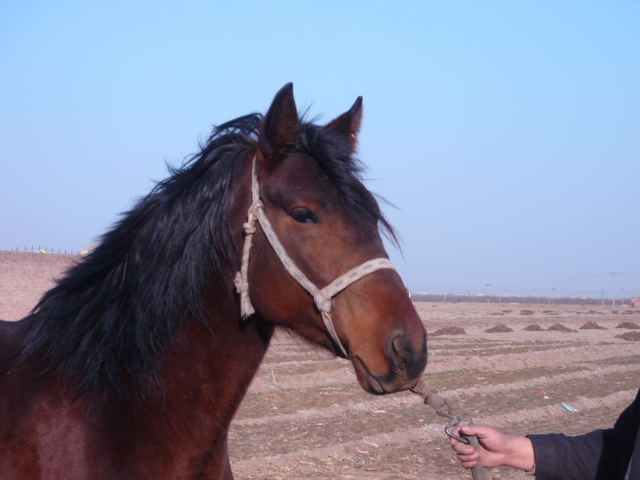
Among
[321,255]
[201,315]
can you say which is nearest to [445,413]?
[321,255]

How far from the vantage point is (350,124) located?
3338 millimetres

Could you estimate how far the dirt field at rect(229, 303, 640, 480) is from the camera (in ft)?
25.8

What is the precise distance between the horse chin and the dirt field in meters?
0.58

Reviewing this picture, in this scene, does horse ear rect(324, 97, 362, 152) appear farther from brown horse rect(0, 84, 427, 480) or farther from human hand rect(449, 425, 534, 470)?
human hand rect(449, 425, 534, 470)

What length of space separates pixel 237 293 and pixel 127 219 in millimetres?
727

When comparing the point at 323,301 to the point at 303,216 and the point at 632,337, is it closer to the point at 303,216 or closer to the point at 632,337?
the point at 303,216

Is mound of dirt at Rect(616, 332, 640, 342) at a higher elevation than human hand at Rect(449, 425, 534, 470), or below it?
below

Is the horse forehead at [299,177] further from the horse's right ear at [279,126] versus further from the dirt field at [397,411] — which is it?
the dirt field at [397,411]

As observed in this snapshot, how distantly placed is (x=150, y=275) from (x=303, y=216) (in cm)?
78

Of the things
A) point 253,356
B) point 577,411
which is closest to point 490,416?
point 577,411

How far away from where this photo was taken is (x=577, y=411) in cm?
1178


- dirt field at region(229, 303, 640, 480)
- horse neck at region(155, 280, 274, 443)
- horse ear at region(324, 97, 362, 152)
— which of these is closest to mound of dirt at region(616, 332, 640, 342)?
dirt field at region(229, 303, 640, 480)

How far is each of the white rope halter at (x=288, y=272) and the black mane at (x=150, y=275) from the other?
12cm

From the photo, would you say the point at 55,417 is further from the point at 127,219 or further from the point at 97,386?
the point at 127,219
